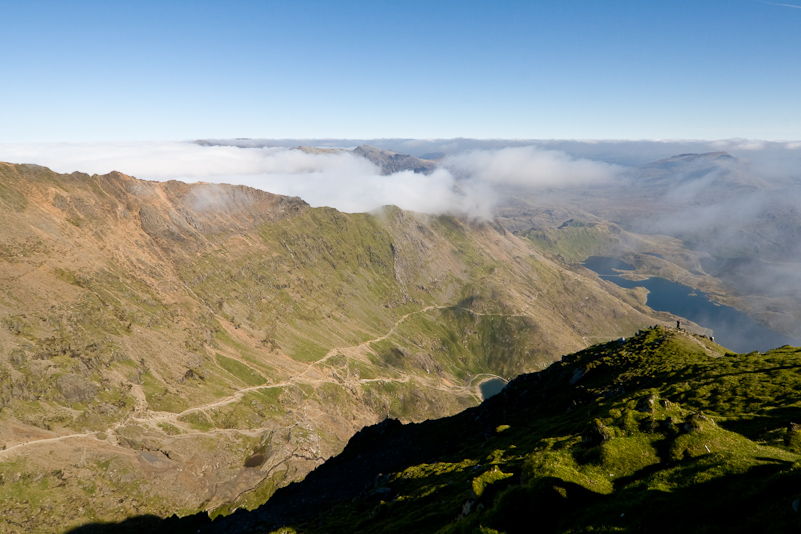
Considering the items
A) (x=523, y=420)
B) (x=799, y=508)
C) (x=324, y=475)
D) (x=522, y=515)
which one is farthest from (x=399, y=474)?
(x=799, y=508)

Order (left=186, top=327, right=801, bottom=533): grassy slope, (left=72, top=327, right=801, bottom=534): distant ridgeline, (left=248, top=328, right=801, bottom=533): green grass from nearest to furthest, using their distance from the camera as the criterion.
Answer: (left=248, top=328, right=801, bottom=533): green grass
(left=186, top=327, right=801, bottom=533): grassy slope
(left=72, top=327, right=801, bottom=534): distant ridgeline

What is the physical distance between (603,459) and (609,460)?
1.81ft

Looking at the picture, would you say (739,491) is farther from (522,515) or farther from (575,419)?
(575,419)

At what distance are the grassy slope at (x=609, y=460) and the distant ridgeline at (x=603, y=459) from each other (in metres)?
0.17


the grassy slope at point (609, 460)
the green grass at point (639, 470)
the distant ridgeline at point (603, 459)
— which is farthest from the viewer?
the distant ridgeline at point (603, 459)

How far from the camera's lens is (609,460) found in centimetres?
3894

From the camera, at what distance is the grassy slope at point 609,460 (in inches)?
1115

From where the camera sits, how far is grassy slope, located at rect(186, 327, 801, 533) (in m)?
28.3

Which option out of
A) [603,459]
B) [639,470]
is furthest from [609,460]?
[639,470]

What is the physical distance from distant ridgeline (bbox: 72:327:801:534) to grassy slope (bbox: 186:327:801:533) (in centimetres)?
17

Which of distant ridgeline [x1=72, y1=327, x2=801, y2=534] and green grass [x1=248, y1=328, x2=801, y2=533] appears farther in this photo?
distant ridgeline [x1=72, y1=327, x2=801, y2=534]

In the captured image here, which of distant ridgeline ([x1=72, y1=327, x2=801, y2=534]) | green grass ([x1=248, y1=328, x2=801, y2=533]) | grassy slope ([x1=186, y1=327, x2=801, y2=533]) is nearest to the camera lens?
green grass ([x1=248, y1=328, x2=801, y2=533])

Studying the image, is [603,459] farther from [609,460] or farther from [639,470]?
[639,470]

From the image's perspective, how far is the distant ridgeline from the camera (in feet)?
93.4
